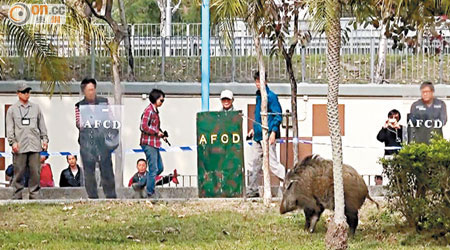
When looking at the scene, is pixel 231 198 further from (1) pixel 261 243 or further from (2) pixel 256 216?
(1) pixel 261 243

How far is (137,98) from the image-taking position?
22.0 metres

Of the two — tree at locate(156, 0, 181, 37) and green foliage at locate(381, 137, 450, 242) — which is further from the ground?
tree at locate(156, 0, 181, 37)

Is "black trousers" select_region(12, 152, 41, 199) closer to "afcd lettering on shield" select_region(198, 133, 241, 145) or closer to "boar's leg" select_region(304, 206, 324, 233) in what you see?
"afcd lettering on shield" select_region(198, 133, 241, 145)

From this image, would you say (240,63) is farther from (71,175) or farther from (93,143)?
(93,143)

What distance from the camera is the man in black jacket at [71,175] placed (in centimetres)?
1891

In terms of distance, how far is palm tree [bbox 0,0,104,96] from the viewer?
14492mm

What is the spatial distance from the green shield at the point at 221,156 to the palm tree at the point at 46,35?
9.67 ft

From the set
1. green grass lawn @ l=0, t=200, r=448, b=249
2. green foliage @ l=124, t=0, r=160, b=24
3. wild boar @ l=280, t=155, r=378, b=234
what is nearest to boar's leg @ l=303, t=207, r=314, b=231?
wild boar @ l=280, t=155, r=378, b=234

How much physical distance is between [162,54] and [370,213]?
8.50 metres

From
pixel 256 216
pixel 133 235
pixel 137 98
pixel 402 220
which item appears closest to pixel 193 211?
pixel 256 216

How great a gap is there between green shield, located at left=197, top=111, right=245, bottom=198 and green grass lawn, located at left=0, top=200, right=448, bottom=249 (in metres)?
0.59

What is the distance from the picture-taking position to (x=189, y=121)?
71.7 feet

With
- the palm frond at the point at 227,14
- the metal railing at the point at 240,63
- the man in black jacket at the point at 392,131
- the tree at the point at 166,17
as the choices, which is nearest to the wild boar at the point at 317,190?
the palm frond at the point at 227,14

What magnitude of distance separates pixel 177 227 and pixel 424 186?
3.20m
